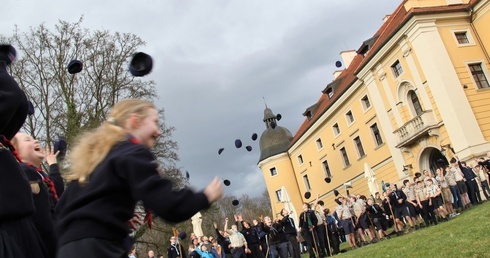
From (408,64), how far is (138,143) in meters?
29.2

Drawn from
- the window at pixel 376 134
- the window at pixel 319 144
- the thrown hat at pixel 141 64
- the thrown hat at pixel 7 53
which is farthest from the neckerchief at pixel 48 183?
the window at pixel 319 144

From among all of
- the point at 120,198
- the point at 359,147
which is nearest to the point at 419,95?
the point at 359,147

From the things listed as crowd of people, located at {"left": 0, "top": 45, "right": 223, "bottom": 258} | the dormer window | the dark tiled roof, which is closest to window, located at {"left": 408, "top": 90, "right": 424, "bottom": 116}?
the dark tiled roof

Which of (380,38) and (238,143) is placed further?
(380,38)

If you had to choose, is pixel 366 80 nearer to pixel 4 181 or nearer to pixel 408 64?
pixel 408 64

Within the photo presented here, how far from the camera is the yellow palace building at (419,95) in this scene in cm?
2642

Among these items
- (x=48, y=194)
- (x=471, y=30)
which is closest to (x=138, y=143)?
(x=48, y=194)

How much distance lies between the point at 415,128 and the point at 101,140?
29077mm

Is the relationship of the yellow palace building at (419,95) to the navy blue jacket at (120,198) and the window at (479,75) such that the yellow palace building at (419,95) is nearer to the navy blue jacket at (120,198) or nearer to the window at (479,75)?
the window at (479,75)

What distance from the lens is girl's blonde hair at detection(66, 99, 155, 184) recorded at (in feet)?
7.90

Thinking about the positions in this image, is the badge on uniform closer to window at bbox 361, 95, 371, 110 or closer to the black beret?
the black beret

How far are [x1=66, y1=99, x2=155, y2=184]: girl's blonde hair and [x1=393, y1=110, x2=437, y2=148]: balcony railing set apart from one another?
27.5 meters

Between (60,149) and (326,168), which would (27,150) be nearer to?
(60,149)

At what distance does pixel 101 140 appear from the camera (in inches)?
97.1
